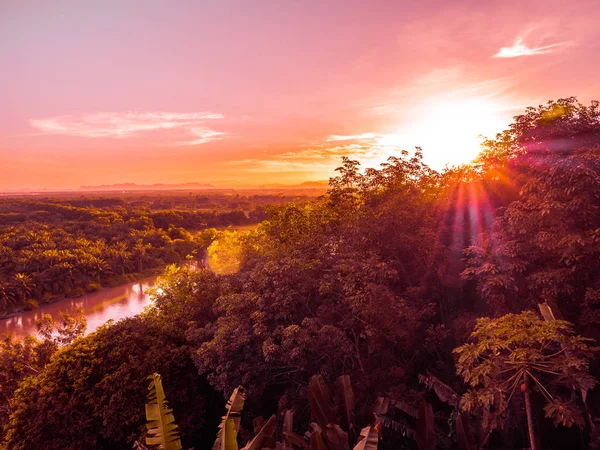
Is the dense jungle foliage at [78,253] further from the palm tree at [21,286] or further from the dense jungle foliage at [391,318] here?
the dense jungle foliage at [391,318]

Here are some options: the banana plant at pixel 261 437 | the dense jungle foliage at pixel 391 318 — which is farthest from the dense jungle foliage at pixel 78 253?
the banana plant at pixel 261 437

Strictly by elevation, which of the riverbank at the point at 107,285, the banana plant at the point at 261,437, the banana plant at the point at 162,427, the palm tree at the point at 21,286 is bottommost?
the riverbank at the point at 107,285

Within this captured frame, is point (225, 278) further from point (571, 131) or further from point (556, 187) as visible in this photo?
point (571, 131)

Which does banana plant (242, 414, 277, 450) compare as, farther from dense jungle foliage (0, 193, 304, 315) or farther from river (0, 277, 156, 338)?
dense jungle foliage (0, 193, 304, 315)

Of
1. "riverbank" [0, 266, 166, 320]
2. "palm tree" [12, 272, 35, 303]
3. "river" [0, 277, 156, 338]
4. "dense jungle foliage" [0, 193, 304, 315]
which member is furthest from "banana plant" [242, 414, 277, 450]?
"palm tree" [12, 272, 35, 303]

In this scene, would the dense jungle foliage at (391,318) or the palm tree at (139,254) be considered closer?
the dense jungle foliage at (391,318)

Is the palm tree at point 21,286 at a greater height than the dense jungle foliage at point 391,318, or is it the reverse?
the dense jungle foliage at point 391,318

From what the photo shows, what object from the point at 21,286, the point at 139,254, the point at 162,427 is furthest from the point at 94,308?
the point at 162,427
